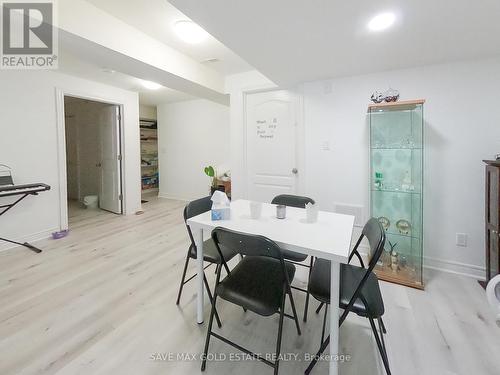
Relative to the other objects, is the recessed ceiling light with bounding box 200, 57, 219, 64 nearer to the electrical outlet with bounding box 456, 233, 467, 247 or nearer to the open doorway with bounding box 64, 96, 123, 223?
the open doorway with bounding box 64, 96, 123, 223

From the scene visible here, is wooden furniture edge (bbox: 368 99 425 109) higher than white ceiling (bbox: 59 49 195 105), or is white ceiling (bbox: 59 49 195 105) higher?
white ceiling (bbox: 59 49 195 105)

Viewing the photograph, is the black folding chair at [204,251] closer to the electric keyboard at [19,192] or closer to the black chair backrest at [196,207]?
the black chair backrest at [196,207]

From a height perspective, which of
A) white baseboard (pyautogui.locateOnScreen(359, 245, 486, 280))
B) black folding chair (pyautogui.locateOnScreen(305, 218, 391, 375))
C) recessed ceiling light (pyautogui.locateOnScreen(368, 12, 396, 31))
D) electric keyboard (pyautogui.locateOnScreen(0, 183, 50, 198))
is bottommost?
A: white baseboard (pyautogui.locateOnScreen(359, 245, 486, 280))

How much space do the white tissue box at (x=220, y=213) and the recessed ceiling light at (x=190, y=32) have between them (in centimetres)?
176

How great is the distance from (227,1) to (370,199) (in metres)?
2.33

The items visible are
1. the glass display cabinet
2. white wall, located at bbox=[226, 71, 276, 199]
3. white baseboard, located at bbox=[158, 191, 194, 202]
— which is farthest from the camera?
white baseboard, located at bbox=[158, 191, 194, 202]

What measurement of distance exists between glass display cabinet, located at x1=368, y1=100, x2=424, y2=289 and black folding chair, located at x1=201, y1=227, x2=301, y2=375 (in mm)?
1524

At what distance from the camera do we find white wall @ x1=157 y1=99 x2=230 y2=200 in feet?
18.1

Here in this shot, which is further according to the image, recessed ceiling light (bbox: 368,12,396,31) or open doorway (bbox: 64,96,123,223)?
open doorway (bbox: 64,96,123,223)

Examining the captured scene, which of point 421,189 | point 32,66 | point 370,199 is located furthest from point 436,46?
point 32,66

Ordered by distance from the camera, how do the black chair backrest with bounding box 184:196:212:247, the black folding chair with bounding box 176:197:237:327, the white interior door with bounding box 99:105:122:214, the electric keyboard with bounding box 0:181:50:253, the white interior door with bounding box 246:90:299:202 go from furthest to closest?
the white interior door with bounding box 99:105:122:214, the white interior door with bounding box 246:90:299:202, the electric keyboard with bounding box 0:181:50:253, the black chair backrest with bounding box 184:196:212:247, the black folding chair with bounding box 176:197:237:327

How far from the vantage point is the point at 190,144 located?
5.89m

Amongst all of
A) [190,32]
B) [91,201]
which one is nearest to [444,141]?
[190,32]

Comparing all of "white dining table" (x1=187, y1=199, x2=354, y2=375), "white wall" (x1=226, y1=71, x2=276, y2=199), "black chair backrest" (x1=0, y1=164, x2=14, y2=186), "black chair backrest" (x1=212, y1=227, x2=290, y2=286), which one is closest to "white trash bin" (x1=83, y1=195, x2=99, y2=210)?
"black chair backrest" (x1=0, y1=164, x2=14, y2=186)
